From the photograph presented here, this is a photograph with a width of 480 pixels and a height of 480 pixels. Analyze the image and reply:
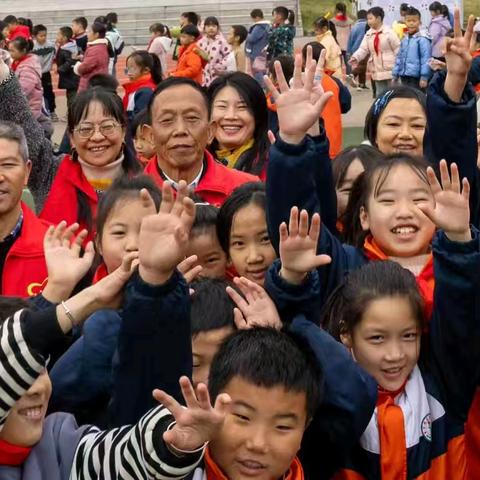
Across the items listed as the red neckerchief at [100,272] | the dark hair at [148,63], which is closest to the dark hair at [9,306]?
the red neckerchief at [100,272]

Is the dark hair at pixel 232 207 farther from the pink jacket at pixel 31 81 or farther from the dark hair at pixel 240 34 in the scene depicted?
the dark hair at pixel 240 34

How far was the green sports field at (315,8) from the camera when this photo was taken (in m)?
25.0

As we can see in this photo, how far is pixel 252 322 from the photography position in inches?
111

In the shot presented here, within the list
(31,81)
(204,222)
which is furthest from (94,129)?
(31,81)

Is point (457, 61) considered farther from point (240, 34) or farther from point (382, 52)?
point (240, 34)

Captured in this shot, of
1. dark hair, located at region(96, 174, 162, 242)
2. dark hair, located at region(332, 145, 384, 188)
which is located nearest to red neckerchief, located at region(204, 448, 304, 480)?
dark hair, located at region(96, 174, 162, 242)

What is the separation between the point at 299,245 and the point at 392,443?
0.56 m

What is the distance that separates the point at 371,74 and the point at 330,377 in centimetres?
1283

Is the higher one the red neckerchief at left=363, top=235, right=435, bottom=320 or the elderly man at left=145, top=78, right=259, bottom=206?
the elderly man at left=145, top=78, right=259, bottom=206

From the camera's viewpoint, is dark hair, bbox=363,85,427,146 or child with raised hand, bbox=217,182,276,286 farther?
dark hair, bbox=363,85,427,146

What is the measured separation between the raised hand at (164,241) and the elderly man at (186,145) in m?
1.78

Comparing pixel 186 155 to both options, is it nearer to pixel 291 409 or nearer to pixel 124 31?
pixel 291 409

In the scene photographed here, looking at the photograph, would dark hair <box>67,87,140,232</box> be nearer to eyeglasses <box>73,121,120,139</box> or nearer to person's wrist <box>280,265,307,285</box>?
eyeglasses <box>73,121,120,139</box>

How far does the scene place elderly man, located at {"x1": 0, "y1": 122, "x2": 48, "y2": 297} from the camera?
386 centimetres
